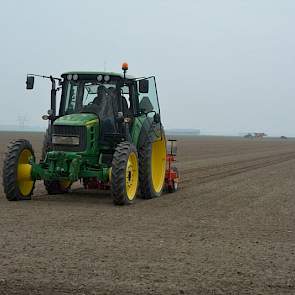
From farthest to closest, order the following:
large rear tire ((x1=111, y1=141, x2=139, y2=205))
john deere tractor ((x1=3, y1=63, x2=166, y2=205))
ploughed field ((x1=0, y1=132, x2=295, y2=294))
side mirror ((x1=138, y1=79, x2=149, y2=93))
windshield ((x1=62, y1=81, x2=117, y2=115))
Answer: windshield ((x1=62, y1=81, x2=117, y2=115)) → side mirror ((x1=138, y1=79, x2=149, y2=93)) → john deere tractor ((x1=3, y1=63, x2=166, y2=205)) → large rear tire ((x1=111, y1=141, x2=139, y2=205)) → ploughed field ((x1=0, y1=132, x2=295, y2=294))

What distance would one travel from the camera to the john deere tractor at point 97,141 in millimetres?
11430

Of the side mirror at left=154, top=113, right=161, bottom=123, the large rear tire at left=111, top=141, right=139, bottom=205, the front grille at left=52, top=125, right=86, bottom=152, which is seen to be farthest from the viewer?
the side mirror at left=154, top=113, right=161, bottom=123

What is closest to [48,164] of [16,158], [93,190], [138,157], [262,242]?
[16,158]

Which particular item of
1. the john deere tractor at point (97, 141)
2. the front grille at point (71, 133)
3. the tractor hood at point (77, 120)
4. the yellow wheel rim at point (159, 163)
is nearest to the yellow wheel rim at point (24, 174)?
the john deere tractor at point (97, 141)

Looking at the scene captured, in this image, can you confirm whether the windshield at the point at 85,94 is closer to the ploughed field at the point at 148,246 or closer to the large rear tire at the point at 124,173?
the large rear tire at the point at 124,173

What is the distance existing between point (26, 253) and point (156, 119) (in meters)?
6.99

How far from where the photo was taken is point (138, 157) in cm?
1252

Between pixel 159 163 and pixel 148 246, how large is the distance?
6.49 metres

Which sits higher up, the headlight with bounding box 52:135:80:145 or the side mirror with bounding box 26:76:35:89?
the side mirror with bounding box 26:76:35:89

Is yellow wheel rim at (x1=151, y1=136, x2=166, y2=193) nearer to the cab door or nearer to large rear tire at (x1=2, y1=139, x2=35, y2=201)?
the cab door

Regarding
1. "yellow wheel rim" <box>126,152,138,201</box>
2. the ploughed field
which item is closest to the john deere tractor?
"yellow wheel rim" <box>126,152,138,201</box>

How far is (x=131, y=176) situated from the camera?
11.8 meters

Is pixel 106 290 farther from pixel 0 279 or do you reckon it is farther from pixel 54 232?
pixel 54 232

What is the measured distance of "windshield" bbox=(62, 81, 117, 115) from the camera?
40.8ft
